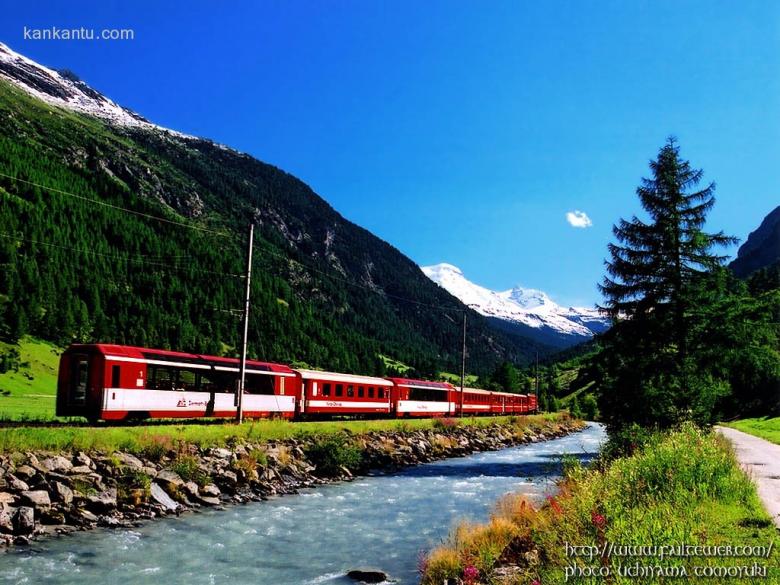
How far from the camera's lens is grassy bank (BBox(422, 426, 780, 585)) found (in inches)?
253

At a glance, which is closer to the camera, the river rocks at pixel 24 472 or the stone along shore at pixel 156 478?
the stone along shore at pixel 156 478

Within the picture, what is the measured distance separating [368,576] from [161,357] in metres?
19.0

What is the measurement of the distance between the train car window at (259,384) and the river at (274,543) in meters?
11.6

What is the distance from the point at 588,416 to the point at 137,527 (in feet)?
427

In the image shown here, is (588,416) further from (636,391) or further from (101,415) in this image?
(101,415)

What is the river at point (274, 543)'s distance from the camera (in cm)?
1225

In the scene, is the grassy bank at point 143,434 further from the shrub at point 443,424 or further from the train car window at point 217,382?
the shrub at point 443,424

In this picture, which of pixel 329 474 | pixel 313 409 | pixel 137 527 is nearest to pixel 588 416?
pixel 313 409

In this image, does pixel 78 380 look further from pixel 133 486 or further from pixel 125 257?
pixel 125 257

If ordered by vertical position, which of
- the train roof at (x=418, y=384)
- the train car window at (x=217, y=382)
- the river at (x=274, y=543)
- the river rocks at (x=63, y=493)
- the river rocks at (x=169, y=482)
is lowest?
the river at (x=274, y=543)

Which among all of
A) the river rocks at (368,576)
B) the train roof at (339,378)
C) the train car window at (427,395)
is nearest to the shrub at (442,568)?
the river rocks at (368,576)

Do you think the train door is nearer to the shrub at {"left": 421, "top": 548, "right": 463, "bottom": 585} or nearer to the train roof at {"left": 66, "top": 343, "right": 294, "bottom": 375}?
the train roof at {"left": 66, "top": 343, "right": 294, "bottom": 375}

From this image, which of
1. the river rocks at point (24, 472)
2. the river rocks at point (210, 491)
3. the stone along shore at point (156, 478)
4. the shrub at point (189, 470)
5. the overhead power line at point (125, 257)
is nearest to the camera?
the stone along shore at point (156, 478)

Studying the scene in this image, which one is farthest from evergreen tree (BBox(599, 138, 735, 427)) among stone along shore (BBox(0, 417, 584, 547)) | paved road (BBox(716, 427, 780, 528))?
stone along shore (BBox(0, 417, 584, 547))
